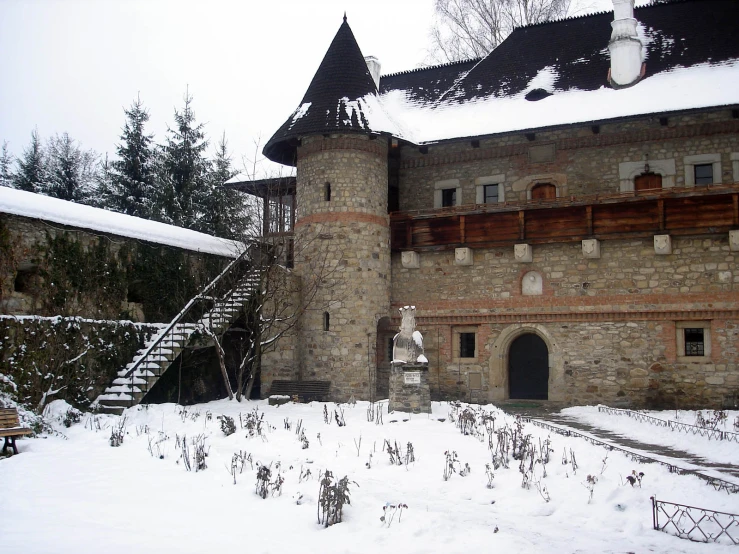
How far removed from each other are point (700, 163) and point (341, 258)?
9.54 metres

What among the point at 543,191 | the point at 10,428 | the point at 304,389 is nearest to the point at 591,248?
the point at 543,191

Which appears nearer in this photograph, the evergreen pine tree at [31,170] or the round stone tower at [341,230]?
the round stone tower at [341,230]

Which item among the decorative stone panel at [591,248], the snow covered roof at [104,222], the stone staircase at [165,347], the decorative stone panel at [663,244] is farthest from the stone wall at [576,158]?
the stone staircase at [165,347]

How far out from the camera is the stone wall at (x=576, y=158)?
1858 centimetres

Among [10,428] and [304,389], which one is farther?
[304,389]

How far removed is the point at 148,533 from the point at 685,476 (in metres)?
5.97

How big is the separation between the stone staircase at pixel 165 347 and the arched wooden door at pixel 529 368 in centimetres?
760

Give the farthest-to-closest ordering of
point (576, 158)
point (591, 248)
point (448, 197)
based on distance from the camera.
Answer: point (448, 197), point (576, 158), point (591, 248)

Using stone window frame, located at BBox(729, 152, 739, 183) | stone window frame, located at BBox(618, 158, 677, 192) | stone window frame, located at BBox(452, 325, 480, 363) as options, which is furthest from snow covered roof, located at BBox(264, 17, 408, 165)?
stone window frame, located at BBox(729, 152, 739, 183)

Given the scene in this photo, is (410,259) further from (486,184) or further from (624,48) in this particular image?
(624,48)

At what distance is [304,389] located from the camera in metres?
19.2

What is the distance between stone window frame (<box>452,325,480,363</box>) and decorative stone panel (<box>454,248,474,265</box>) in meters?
1.78

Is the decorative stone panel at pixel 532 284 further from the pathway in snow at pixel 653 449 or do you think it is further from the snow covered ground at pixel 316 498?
the snow covered ground at pixel 316 498

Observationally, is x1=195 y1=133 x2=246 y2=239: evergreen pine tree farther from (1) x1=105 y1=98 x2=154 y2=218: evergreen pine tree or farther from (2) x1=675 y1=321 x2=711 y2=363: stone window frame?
(2) x1=675 y1=321 x2=711 y2=363: stone window frame
